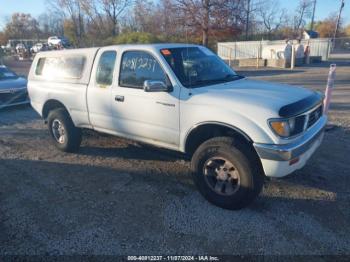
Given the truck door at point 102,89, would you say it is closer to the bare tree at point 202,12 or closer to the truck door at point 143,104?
the truck door at point 143,104

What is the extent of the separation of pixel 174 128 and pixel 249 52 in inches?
1065

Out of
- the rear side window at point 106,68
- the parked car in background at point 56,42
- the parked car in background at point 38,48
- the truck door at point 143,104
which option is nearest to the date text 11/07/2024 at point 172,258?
the truck door at point 143,104

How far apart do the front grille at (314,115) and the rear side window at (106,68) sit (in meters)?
2.75

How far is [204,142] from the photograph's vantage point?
3.44m

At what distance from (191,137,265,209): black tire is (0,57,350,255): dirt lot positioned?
173 mm

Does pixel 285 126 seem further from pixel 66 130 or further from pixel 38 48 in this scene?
pixel 38 48

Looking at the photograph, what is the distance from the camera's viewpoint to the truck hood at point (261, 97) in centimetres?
300

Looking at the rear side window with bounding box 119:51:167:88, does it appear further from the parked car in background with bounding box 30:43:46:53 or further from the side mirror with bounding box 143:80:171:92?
the parked car in background with bounding box 30:43:46:53

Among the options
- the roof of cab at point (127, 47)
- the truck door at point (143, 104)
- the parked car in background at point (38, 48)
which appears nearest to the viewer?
the truck door at point (143, 104)

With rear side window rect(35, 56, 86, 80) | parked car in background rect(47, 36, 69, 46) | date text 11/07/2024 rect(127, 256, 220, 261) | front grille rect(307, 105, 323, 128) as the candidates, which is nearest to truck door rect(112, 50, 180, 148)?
rear side window rect(35, 56, 86, 80)

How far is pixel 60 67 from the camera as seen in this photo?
5098 millimetres

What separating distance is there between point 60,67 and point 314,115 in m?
4.21

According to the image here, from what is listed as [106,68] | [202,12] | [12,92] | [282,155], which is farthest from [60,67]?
[202,12]

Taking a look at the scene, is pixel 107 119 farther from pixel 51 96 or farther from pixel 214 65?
pixel 214 65
